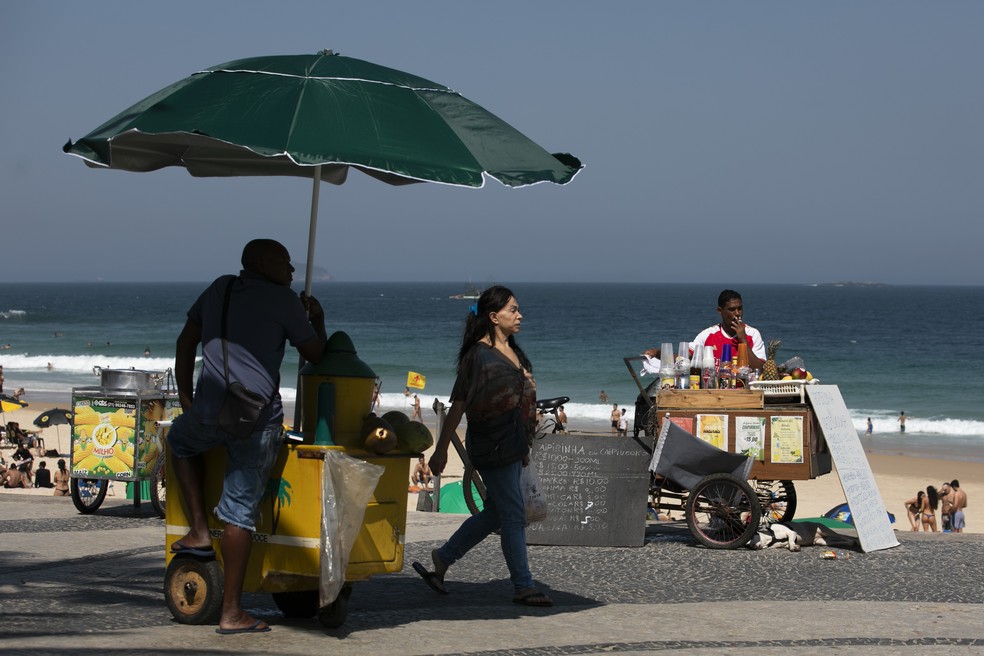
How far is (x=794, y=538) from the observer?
28.0 feet

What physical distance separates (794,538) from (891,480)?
1829 cm

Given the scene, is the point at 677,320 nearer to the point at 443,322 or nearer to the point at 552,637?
the point at 443,322

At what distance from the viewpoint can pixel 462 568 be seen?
297 inches

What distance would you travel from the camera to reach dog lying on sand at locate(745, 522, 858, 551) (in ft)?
27.9

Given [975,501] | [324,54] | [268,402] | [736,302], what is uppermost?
[324,54]

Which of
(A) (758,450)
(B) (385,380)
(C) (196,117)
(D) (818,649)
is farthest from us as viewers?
(B) (385,380)

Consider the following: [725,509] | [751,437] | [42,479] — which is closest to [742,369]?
[751,437]

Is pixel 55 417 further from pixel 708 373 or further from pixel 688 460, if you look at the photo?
pixel 688 460

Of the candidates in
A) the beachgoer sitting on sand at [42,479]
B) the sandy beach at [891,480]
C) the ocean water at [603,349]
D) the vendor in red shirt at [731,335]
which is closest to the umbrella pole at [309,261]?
the vendor in red shirt at [731,335]

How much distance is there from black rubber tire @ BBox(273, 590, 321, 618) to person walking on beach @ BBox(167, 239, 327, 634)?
1.26 ft

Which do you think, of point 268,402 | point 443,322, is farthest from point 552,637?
point 443,322

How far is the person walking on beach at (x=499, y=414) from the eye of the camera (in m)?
6.20

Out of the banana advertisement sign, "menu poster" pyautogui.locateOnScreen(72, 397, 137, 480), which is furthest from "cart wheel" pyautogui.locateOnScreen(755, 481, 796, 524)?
"menu poster" pyautogui.locateOnScreen(72, 397, 137, 480)

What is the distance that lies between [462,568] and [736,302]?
294 cm
